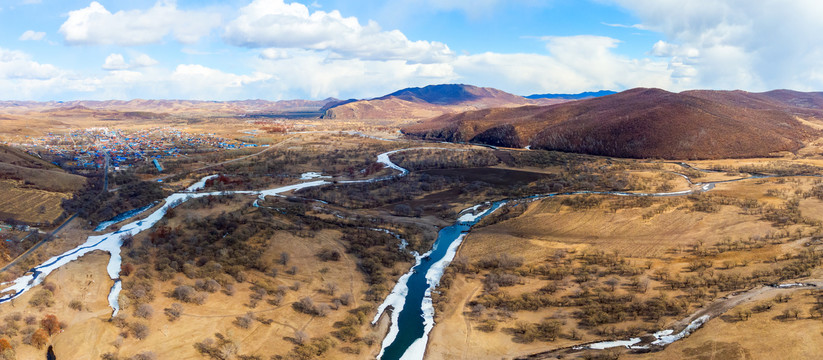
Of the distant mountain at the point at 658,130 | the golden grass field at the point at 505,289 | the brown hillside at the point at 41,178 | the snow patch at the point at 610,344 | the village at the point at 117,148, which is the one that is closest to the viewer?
the golden grass field at the point at 505,289

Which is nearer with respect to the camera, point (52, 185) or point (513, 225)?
point (513, 225)

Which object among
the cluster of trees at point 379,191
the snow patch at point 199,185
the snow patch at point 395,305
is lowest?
the snow patch at point 395,305

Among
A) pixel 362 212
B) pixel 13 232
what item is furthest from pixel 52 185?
pixel 362 212

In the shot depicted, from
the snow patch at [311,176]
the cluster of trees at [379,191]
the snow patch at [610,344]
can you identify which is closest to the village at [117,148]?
the snow patch at [311,176]

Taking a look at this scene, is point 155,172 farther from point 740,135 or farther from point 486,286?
point 740,135

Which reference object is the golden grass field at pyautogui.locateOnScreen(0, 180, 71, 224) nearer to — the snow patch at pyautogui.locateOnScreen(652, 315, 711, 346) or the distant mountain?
the snow patch at pyautogui.locateOnScreen(652, 315, 711, 346)

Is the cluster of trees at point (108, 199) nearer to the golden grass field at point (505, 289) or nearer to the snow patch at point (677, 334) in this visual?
the golden grass field at point (505, 289)
